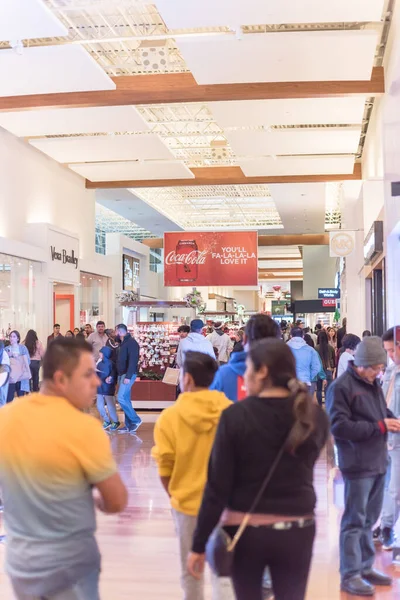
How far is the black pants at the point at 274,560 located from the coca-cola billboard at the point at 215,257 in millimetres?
16153

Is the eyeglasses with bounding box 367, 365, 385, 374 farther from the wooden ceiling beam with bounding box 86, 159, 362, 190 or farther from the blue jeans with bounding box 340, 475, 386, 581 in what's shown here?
the wooden ceiling beam with bounding box 86, 159, 362, 190

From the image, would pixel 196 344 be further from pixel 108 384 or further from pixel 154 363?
pixel 154 363

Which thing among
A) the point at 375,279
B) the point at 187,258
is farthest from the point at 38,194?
the point at 375,279

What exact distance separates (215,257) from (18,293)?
594cm

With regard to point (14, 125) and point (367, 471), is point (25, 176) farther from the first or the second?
point (367, 471)

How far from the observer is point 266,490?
2.11 metres

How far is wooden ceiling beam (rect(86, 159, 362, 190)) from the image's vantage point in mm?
16812

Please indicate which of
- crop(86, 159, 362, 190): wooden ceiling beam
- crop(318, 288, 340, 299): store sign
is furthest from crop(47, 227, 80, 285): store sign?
crop(318, 288, 340, 299): store sign

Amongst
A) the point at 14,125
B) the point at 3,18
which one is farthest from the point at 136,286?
the point at 3,18

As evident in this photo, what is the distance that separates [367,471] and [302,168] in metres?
12.6

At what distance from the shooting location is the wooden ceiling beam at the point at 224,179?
16.8m

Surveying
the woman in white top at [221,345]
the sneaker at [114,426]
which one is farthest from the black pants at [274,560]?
the woman in white top at [221,345]

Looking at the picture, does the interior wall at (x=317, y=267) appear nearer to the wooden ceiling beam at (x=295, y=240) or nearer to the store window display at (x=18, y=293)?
the wooden ceiling beam at (x=295, y=240)

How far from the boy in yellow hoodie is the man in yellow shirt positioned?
0.86m
